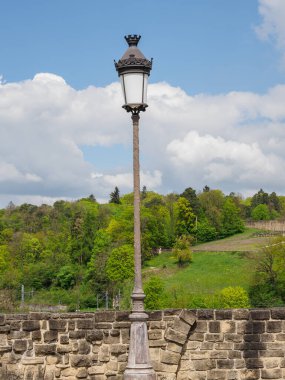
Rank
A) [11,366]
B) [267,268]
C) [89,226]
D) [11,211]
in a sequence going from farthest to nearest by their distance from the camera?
[11,211] → [89,226] → [267,268] → [11,366]

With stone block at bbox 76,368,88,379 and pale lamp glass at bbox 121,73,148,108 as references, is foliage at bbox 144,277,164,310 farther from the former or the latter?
pale lamp glass at bbox 121,73,148,108

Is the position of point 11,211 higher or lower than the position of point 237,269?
higher

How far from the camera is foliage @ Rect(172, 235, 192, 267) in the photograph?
122m

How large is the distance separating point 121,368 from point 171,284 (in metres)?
96.2

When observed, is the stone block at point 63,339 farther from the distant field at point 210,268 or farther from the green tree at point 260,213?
the green tree at point 260,213

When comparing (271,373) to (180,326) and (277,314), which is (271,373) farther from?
(180,326)

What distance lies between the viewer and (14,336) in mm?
12391

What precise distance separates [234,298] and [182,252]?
34.9 m

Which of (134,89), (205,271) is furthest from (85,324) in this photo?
(205,271)

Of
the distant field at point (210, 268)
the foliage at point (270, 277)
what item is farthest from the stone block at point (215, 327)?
the foliage at point (270, 277)

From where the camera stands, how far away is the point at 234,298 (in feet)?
286

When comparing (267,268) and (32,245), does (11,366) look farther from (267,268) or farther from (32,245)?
(32,245)

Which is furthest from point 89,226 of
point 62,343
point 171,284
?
point 62,343

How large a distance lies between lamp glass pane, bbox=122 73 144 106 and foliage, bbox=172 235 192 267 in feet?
365
